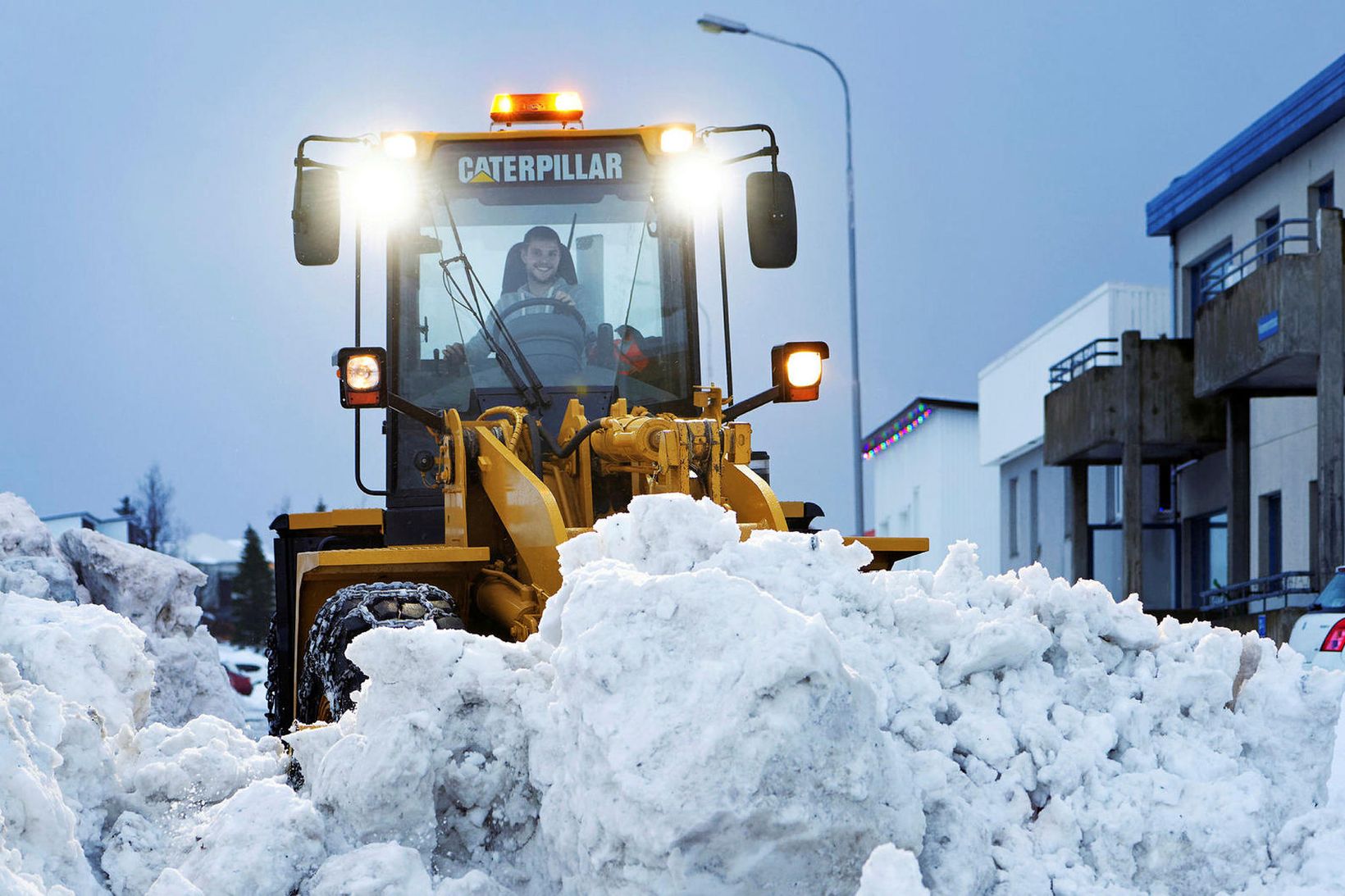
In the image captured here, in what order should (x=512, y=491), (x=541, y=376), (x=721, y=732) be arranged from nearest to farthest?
(x=721, y=732) → (x=512, y=491) → (x=541, y=376)

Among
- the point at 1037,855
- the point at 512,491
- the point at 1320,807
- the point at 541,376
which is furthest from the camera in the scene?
the point at 541,376

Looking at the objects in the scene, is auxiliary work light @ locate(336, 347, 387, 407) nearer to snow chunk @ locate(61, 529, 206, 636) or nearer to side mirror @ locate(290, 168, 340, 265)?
side mirror @ locate(290, 168, 340, 265)

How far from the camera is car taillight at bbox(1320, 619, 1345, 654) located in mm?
9242

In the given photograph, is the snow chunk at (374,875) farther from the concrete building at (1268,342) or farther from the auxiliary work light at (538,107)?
the concrete building at (1268,342)

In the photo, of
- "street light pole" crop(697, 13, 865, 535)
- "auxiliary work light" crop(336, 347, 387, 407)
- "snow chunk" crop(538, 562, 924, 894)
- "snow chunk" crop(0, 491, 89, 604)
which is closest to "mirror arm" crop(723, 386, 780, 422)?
"auxiliary work light" crop(336, 347, 387, 407)

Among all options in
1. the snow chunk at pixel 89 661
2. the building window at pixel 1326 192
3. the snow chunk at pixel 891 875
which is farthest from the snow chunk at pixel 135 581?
the building window at pixel 1326 192

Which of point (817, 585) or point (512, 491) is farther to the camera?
point (512, 491)

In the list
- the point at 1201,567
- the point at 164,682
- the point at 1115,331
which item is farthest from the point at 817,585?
the point at 1115,331

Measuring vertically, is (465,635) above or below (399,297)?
below

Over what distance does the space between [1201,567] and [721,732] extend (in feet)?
81.5

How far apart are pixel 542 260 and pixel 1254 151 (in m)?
19.0

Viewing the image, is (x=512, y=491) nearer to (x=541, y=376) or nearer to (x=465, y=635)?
(x=541, y=376)

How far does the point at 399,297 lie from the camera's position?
8133 millimetres

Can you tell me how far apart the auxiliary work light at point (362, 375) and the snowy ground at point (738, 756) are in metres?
2.04
